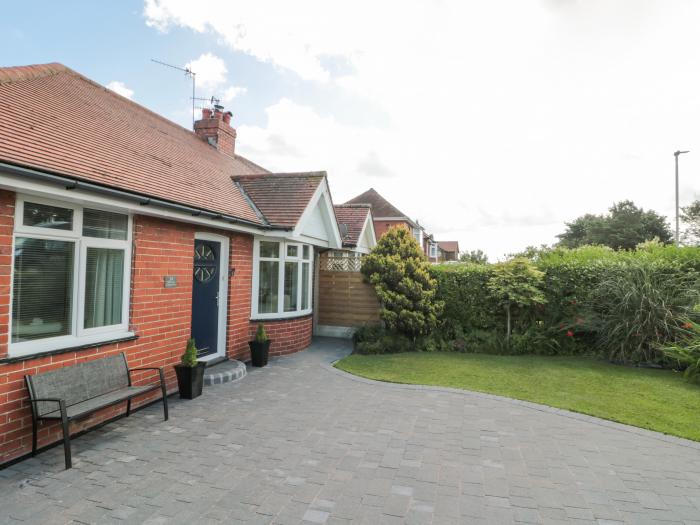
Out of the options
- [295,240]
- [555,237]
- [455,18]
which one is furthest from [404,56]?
[555,237]

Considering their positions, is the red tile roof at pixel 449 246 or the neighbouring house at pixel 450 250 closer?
the neighbouring house at pixel 450 250

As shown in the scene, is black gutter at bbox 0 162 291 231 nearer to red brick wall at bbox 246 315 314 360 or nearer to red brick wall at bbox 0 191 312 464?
red brick wall at bbox 0 191 312 464

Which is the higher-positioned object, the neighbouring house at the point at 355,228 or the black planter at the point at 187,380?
the neighbouring house at the point at 355,228

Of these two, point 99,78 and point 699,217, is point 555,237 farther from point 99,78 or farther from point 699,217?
point 99,78

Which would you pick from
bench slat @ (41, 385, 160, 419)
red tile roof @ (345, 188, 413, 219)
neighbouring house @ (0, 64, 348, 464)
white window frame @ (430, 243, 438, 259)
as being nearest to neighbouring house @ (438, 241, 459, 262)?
white window frame @ (430, 243, 438, 259)

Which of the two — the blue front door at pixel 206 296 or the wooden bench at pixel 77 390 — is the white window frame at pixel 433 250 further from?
the wooden bench at pixel 77 390

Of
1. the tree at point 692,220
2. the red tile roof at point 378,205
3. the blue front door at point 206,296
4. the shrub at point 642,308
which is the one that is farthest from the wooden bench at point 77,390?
the tree at point 692,220

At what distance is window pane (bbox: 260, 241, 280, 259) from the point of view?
9.93 meters

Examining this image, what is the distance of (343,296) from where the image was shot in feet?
42.2

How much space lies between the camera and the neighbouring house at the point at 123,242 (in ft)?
14.8

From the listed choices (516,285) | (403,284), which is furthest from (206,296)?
(516,285)

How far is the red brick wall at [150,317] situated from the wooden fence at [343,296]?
322 centimetres

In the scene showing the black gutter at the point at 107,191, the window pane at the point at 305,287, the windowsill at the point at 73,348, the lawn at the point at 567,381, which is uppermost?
the black gutter at the point at 107,191

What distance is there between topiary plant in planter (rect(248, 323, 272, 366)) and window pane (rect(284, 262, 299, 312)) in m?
1.55
